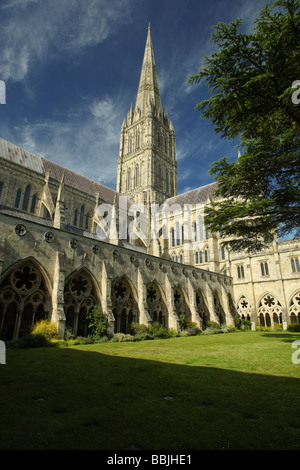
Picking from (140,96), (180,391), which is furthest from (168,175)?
(180,391)

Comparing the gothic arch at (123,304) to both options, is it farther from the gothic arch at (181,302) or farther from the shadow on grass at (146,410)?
the shadow on grass at (146,410)

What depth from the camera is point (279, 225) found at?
46.8ft

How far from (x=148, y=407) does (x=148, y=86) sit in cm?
6982

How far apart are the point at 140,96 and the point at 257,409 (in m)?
68.7

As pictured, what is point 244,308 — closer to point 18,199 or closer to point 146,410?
point 18,199

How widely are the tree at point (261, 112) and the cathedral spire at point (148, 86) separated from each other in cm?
5219

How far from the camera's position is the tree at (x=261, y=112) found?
9844 mm

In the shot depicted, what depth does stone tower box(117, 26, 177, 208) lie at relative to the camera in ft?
174

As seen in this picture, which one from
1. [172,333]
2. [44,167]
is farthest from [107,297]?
[44,167]

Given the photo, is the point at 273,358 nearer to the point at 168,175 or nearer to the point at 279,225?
the point at 279,225

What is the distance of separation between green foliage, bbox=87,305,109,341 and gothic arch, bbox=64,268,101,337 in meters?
0.53

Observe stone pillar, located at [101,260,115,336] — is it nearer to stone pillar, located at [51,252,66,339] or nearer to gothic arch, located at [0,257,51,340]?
stone pillar, located at [51,252,66,339]

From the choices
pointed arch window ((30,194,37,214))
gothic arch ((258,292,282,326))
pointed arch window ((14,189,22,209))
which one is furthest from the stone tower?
gothic arch ((258,292,282,326))

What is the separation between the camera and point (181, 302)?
81.9ft
